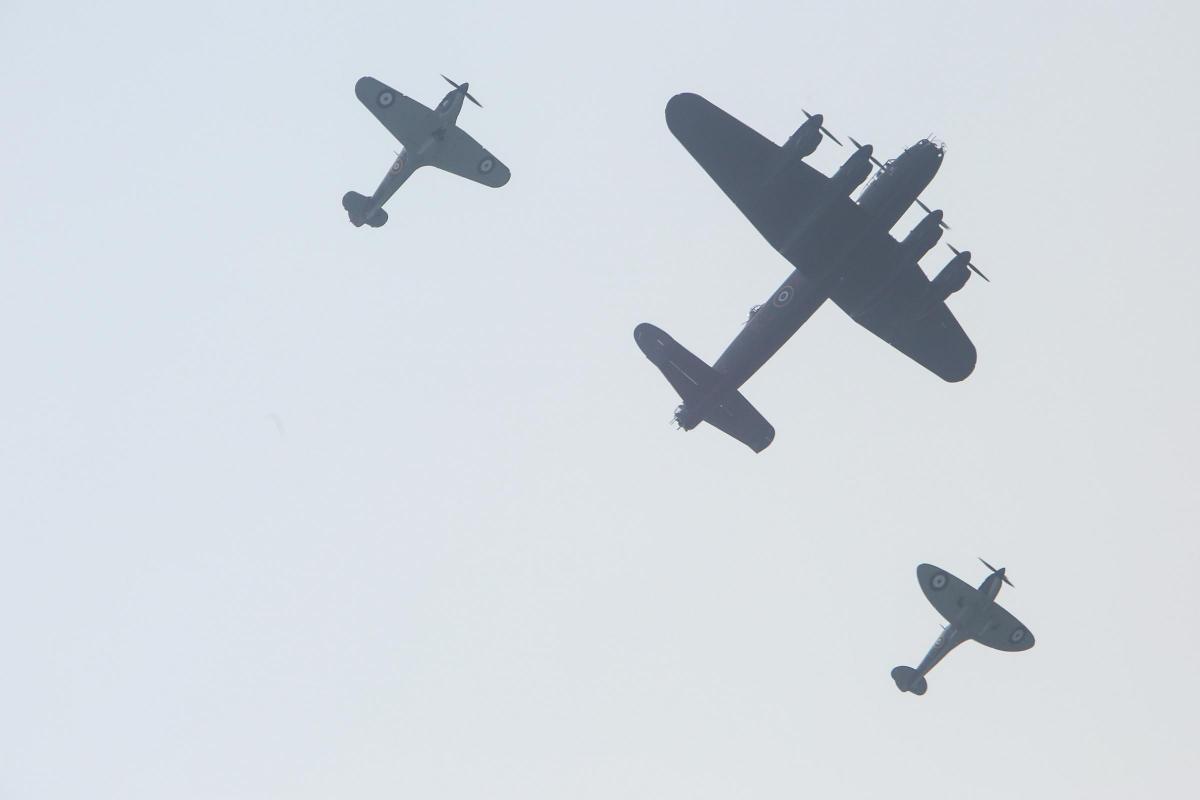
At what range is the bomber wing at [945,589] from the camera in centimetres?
4841

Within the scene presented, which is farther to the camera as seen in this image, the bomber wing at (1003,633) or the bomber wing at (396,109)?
the bomber wing at (1003,633)

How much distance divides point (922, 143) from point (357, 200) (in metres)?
20.8

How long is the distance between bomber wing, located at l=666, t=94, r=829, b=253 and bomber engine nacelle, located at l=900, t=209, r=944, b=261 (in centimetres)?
305

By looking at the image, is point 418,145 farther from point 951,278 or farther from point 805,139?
point 951,278

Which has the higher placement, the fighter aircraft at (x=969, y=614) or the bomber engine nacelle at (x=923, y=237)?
the bomber engine nacelle at (x=923, y=237)

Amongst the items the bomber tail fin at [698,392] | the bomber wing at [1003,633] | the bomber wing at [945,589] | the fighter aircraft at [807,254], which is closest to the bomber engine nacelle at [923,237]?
the fighter aircraft at [807,254]

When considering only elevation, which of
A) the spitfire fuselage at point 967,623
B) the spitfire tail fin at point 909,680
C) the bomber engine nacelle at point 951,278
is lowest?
the spitfire tail fin at point 909,680

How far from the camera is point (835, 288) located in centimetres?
4166

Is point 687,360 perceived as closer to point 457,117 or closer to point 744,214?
point 744,214

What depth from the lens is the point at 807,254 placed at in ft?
133

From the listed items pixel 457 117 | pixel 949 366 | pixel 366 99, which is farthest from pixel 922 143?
pixel 366 99

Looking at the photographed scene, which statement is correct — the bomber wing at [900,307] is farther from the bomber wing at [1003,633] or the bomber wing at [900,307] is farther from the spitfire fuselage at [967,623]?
the bomber wing at [1003,633]

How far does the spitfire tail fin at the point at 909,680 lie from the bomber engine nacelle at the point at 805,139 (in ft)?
69.8

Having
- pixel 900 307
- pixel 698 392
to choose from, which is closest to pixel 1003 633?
pixel 900 307
